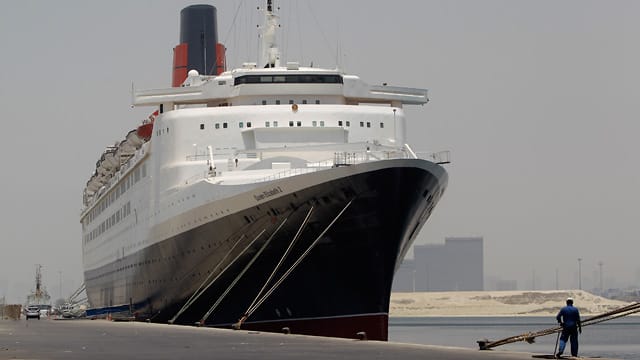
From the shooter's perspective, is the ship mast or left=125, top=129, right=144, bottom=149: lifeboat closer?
the ship mast

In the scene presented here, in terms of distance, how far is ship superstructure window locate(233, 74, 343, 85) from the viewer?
4262 centimetres

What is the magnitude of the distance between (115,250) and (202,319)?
65.4ft

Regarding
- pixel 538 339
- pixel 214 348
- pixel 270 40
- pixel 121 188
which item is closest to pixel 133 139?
pixel 121 188

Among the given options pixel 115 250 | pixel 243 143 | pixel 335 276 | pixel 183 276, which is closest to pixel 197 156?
pixel 243 143

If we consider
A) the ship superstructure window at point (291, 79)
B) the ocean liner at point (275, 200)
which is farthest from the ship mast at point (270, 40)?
the ship superstructure window at point (291, 79)

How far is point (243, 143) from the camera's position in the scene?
133 feet

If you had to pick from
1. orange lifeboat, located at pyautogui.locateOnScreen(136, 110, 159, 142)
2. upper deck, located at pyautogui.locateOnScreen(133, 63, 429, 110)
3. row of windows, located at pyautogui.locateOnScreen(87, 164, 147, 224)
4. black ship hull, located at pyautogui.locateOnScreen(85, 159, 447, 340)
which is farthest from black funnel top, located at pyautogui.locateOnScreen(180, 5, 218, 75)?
black ship hull, located at pyautogui.locateOnScreen(85, 159, 447, 340)

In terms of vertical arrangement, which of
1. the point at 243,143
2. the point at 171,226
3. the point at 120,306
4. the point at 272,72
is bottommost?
the point at 120,306

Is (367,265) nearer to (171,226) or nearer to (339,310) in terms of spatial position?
(339,310)

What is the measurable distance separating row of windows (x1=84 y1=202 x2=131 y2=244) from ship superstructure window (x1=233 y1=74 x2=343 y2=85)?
11575 mm

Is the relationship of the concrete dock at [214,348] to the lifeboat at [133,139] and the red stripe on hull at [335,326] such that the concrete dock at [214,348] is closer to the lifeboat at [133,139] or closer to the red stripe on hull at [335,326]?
the red stripe on hull at [335,326]

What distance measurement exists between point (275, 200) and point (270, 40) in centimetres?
1346

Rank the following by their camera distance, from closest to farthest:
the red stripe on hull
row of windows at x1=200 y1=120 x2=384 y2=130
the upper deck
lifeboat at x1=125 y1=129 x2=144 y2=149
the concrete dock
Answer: the concrete dock → the red stripe on hull → row of windows at x1=200 y1=120 x2=384 y2=130 → the upper deck → lifeboat at x1=125 y1=129 x2=144 y2=149

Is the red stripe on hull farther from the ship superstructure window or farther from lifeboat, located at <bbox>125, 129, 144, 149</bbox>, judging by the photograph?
lifeboat, located at <bbox>125, 129, 144, 149</bbox>
